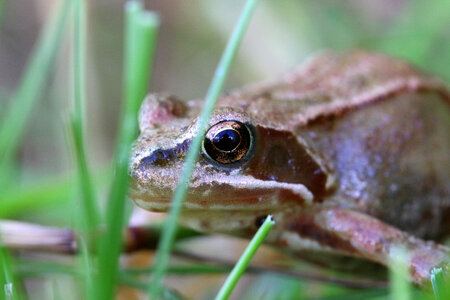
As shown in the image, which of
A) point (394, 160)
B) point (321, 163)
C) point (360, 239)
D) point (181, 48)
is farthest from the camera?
point (181, 48)

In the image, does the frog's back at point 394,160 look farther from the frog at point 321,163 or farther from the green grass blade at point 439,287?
the green grass blade at point 439,287

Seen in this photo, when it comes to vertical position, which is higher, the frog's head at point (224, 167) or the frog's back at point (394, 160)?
the frog's back at point (394, 160)

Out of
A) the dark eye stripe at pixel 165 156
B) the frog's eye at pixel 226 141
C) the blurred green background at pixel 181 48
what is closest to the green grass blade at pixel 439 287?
the frog's eye at pixel 226 141

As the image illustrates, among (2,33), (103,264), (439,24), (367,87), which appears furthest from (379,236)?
(2,33)

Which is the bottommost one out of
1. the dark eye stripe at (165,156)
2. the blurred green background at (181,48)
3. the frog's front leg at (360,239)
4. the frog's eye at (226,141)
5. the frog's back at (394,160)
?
the frog's front leg at (360,239)

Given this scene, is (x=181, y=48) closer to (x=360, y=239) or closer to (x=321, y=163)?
(x=321, y=163)

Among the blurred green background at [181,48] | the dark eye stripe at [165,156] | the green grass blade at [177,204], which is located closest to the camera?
the green grass blade at [177,204]

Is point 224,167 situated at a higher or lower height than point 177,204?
higher

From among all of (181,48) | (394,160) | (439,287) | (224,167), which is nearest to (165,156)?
(224,167)
